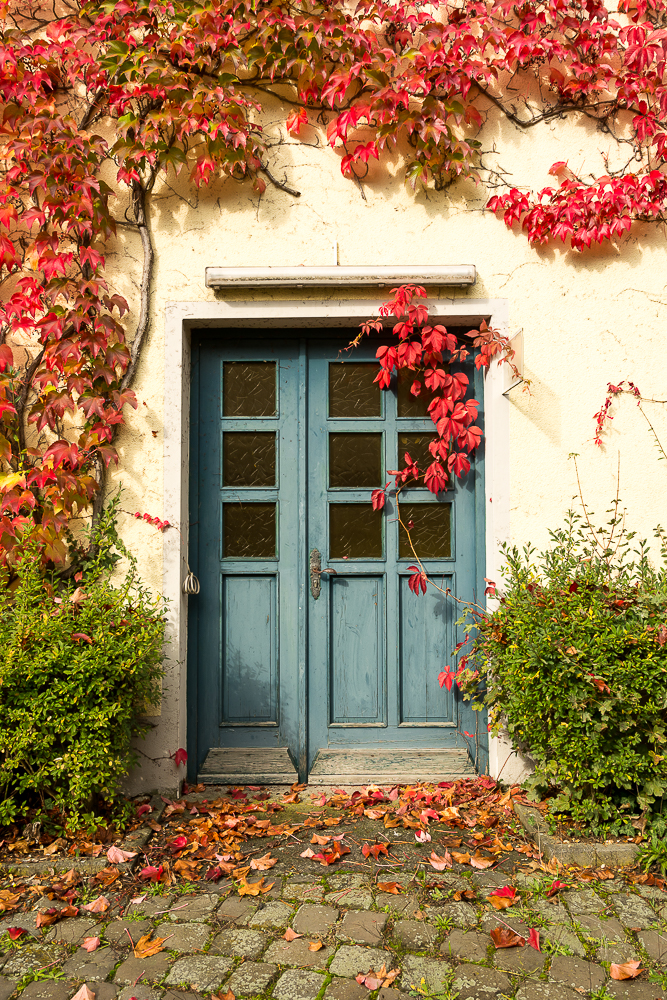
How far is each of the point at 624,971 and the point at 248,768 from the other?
2.02m

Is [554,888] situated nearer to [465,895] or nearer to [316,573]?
[465,895]

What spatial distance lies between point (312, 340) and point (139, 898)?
281cm

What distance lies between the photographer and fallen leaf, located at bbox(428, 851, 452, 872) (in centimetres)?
266

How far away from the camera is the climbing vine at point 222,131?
332cm

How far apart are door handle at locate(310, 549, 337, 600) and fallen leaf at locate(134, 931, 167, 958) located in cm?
179

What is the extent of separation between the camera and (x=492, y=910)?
2.39 metres

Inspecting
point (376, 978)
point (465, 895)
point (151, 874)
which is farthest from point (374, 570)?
point (376, 978)

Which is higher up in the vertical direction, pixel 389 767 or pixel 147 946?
pixel 389 767

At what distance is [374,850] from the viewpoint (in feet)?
9.11

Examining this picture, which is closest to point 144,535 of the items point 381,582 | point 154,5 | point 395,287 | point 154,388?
point 154,388

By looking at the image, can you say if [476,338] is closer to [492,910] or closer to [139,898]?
[492,910]

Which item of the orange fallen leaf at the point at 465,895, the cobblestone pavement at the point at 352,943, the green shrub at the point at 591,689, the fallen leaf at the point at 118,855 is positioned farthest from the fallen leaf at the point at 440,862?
the fallen leaf at the point at 118,855

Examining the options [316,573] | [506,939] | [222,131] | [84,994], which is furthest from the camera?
[316,573]

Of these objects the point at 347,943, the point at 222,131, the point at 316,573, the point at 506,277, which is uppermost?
the point at 222,131
